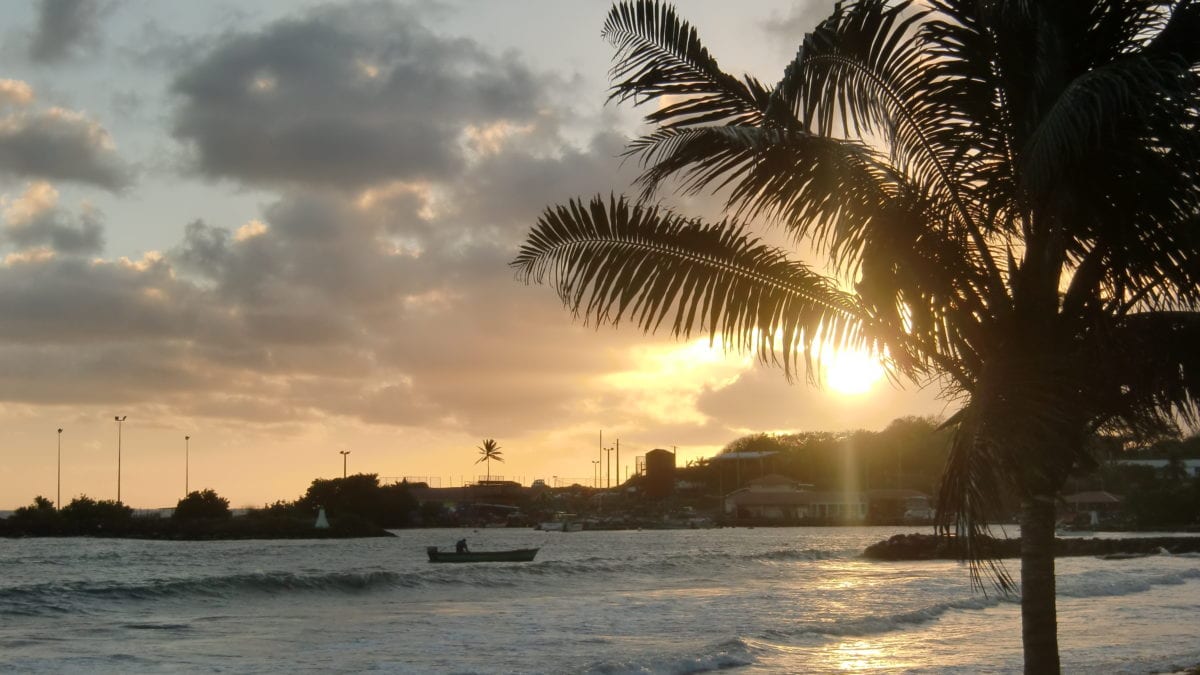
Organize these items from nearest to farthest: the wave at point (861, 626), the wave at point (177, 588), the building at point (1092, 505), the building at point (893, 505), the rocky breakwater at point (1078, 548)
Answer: the wave at point (861, 626)
the wave at point (177, 588)
the rocky breakwater at point (1078, 548)
the building at point (1092, 505)
the building at point (893, 505)

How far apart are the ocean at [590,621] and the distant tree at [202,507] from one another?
239 ft

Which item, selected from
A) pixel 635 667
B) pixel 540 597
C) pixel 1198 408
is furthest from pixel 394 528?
pixel 1198 408

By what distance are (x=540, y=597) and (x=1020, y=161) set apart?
35.7m

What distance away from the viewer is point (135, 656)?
24.5 metres

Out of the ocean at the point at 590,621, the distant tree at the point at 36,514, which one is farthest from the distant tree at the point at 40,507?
the ocean at the point at 590,621

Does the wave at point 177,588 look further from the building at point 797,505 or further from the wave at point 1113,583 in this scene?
the building at point 797,505

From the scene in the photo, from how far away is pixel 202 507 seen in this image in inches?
5113

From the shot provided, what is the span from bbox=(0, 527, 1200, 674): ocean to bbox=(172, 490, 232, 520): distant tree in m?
72.8

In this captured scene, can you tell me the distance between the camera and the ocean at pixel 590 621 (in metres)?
22.0

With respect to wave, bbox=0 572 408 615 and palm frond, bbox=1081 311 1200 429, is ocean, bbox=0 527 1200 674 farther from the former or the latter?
palm frond, bbox=1081 311 1200 429

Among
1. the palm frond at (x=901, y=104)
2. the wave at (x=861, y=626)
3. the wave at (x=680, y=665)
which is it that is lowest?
the wave at (x=861, y=626)

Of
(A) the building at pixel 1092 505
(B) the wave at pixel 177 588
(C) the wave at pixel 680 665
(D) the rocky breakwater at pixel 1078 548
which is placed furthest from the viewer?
(A) the building at pixel 1092 505

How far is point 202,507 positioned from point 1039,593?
132 meters

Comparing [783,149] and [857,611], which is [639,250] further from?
[857,611]
